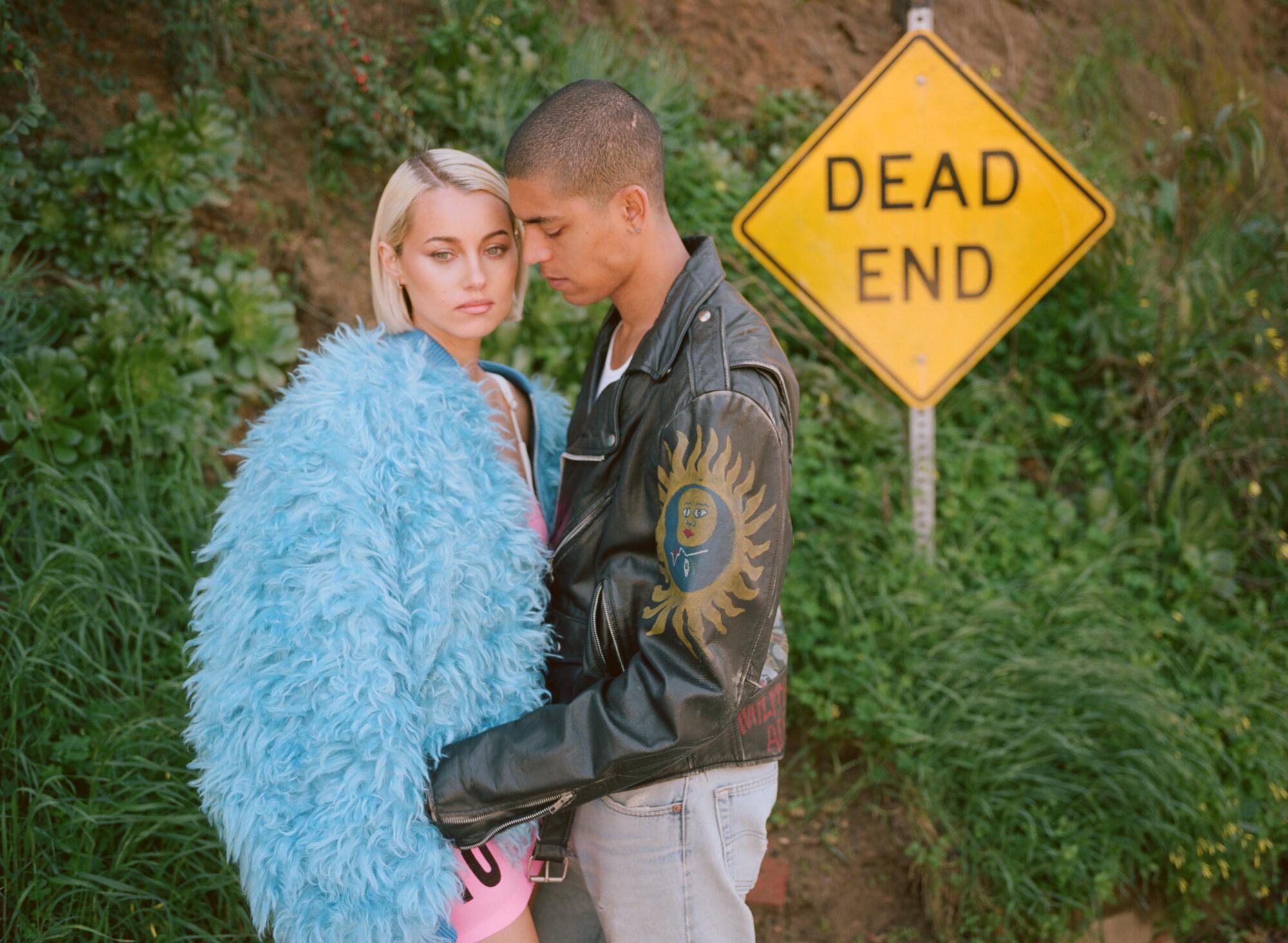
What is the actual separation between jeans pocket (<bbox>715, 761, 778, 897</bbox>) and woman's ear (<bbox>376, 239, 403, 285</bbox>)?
1.27 metres

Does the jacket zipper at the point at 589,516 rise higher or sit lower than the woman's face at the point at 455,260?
lower

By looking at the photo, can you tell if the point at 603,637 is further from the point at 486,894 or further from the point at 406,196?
the point at 406,196

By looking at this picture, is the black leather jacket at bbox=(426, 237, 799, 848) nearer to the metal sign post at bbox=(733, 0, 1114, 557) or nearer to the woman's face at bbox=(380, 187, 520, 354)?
the woman's face at bbox=(380, 187, 520, 354)

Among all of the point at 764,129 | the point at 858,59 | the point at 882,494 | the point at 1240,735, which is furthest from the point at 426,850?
the point at 858,59

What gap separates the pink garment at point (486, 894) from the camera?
184 centimetres

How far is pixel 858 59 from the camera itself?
561 centimetres

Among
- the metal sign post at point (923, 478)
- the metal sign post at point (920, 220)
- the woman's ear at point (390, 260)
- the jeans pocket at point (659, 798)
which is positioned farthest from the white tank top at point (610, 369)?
the metal sign post at point (923, 478)

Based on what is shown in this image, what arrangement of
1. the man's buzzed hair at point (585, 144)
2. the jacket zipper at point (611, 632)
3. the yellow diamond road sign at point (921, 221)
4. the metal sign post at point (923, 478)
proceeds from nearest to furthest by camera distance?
the jacket zipper at point (611, 632), the man's buzzed hair at point (585, 144), the yellow diamond road sign at point (921, 221), the metal sign post at point (923, 478)

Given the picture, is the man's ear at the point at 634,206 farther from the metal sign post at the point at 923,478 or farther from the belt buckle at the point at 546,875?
the metal sign post at the point at 923,478

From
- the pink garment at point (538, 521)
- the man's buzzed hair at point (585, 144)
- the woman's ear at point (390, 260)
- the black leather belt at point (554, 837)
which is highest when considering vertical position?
the man's buzzed hair at point (585, 144)

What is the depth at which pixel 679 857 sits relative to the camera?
1877 millimetres

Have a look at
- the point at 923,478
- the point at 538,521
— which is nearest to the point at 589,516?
the point at 538,521

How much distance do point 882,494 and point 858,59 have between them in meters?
2.96

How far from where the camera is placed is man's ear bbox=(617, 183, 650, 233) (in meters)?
1.97
